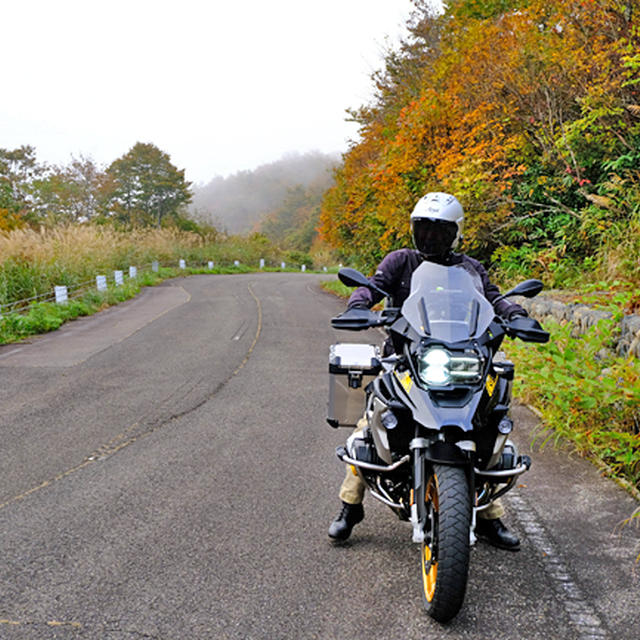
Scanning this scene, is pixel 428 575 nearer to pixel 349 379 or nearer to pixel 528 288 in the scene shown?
pixel 349 379

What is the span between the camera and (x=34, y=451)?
18.6 feet

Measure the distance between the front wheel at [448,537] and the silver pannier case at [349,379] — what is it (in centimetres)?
101

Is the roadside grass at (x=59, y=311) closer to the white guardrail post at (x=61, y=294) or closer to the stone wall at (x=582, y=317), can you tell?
the white guardrail post at (x=61, y=294)

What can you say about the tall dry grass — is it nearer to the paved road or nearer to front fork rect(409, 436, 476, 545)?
the paved road

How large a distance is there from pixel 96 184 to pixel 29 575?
52.7 metres

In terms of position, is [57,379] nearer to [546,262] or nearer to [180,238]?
[546,262]

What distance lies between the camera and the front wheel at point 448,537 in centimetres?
260

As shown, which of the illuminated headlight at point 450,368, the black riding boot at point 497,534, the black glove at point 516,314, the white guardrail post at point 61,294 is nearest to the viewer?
the illuminated headlight at point 450,368

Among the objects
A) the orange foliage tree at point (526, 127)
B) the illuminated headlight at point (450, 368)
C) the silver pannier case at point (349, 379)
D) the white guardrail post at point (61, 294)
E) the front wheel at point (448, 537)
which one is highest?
the orange foliage tree at point (526, 127)

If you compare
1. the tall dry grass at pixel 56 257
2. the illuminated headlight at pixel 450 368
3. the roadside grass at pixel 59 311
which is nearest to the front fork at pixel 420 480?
the illuminated headlight at pixel 450 368

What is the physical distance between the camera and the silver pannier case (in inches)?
146

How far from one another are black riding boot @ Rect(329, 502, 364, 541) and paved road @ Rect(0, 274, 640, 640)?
0.30ft

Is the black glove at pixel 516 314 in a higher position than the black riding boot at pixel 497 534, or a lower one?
higher

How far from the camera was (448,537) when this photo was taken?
8.50 ft
